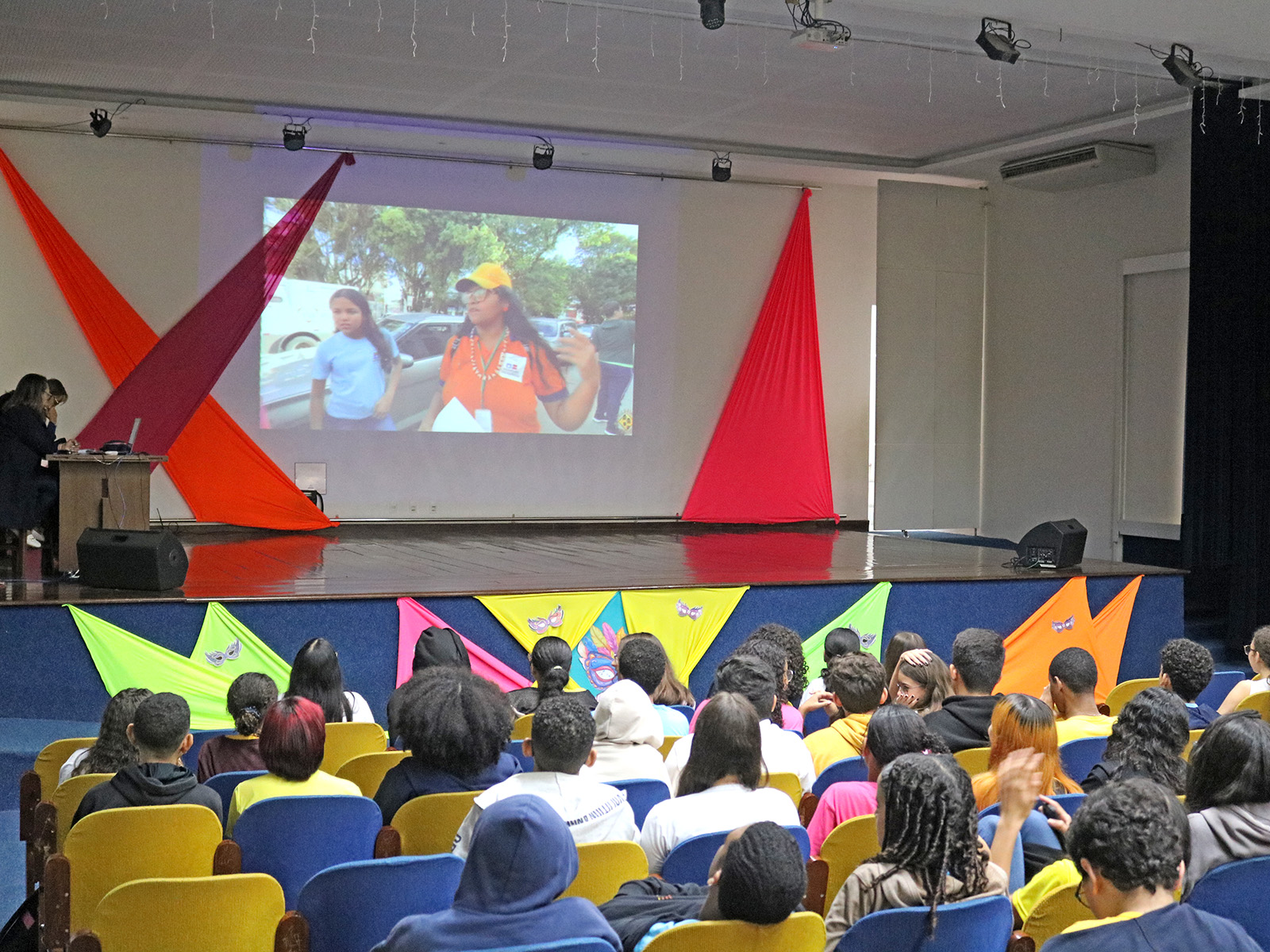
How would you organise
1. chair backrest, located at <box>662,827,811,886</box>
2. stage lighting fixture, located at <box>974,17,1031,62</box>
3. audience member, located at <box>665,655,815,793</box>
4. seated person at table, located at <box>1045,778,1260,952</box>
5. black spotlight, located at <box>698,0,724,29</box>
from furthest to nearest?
stage lighting fixture, located at <box>974,17,1031,62</box>, black spotlight, located at <box>698,0,724,29</box>, audience member, located at <box>665,655,815,793</box>, chair backrest, located at <box>662,827,811,886</box>, seated person at table, located at <box>1045,778,1260,952</box>

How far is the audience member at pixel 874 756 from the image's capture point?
2.79 m

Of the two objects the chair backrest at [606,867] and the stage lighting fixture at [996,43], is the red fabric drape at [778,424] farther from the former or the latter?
the chair backrest at [606,867]

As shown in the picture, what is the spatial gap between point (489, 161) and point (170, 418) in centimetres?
364

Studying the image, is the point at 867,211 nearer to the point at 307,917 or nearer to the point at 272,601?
the point at 272,601

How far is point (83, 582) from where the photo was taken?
242 inches

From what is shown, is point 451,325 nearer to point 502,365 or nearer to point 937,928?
point 502,365

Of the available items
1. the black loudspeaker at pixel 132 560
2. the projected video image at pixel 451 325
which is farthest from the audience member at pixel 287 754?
the projected video image at pixel 451 325

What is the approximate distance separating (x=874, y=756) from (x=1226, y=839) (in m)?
0.74

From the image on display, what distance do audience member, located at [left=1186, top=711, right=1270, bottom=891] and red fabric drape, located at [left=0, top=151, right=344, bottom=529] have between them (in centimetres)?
870

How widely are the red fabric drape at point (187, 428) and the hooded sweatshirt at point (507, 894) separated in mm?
8594

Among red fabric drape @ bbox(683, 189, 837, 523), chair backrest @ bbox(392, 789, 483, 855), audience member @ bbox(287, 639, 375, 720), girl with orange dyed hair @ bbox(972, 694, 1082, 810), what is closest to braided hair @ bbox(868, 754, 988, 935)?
girl with orange dyed hair @ bbox(972, 694, 1082, 810)

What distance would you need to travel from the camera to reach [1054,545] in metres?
7.70

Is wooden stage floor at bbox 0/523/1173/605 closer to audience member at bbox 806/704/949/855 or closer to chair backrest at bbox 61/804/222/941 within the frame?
chair backrest at bbox 61/804/222/941

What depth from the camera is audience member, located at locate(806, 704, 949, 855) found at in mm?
2795
